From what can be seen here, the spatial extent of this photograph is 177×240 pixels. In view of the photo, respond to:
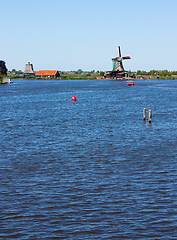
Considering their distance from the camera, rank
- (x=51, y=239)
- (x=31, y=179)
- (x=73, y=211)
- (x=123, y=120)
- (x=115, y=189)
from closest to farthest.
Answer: (x=51, y=239), (x=73, y=211), (x=115, y=189), (x=31, y=179), (x=123, y=120)

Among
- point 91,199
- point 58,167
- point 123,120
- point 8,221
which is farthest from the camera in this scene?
point 123,120

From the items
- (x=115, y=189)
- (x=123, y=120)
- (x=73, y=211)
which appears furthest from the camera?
(x=123, y=120)

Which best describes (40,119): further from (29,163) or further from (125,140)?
(29,163)

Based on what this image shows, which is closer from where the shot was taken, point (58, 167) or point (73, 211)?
point (73, 211)

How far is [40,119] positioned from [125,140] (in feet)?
74.6

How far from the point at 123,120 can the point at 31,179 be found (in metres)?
33.1

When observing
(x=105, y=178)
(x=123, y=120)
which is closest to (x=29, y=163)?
(x=105, y=178)

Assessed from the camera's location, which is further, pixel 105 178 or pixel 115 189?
pixel 105 178

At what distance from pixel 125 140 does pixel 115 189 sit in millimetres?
16341

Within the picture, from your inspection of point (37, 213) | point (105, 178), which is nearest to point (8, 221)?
point (37, 213)

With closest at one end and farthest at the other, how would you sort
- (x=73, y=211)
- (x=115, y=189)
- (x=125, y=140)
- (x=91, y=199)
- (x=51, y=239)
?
(x=51, y=239) → (x=73, y=211) → (x=91, y=199) → (x=115, y=189) → (x=125, y=140)

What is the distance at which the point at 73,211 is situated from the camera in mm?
19062

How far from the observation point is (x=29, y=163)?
93.7 feet

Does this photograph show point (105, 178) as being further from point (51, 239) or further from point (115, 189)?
point (51, 239)
